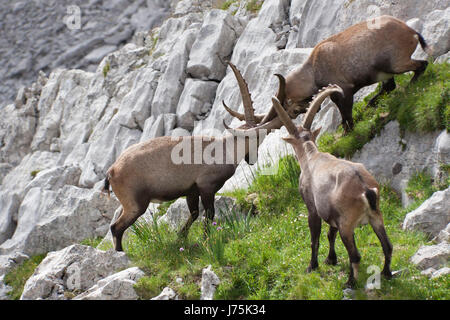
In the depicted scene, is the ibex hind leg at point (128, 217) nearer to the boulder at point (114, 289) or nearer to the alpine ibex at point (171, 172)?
the alpine ibex at point (171, 172)

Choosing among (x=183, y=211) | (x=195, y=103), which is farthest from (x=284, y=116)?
(x=195, y=103)

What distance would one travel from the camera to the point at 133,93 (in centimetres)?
1780

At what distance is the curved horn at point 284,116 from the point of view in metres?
6.62

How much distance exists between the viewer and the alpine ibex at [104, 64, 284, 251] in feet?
24.4

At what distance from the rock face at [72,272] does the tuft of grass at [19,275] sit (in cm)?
628

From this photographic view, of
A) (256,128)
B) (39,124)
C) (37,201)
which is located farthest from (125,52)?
(256,128)

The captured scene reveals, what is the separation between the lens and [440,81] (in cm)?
827

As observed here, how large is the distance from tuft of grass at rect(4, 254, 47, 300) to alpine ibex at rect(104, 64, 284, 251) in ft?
21.9

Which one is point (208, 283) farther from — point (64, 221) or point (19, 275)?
point (64, 221)

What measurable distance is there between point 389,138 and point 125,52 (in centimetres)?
1697

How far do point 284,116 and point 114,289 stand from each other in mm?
3197

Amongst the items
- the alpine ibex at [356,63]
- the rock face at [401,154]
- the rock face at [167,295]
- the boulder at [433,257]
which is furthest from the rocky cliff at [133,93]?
the rock face at [167,295]

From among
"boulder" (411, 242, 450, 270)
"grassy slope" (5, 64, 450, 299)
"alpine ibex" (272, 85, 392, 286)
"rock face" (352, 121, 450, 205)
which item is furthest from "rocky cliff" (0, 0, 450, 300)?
"alpine ibex" (272, 85, 392, 286)
